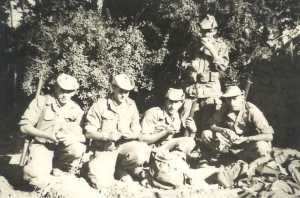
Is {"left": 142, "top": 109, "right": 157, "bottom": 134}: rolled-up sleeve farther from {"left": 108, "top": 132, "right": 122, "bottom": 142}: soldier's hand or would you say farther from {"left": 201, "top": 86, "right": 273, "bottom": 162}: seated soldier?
{"left": 201, "top": 86, "right": 273, "bottom": 162}: seated soldier

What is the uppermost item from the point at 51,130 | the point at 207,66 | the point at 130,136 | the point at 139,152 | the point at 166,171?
the point at 207,66

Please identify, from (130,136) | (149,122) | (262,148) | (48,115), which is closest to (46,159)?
(48,115)

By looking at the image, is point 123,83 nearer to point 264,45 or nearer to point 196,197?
point 196,197

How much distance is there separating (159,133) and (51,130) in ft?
5.04

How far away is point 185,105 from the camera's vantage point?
8.61 metres

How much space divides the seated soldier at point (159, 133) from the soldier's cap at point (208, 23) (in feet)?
4.41

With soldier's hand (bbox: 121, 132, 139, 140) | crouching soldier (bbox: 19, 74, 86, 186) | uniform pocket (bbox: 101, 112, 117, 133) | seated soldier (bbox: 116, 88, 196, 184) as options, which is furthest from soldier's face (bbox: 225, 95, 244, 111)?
crouching soldier (bbox: 19, 74, 86, 186)

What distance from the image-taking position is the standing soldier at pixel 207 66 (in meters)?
8.68

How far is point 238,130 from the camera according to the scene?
8.17 meters

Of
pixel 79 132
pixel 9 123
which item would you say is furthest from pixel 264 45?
pixel 9 123

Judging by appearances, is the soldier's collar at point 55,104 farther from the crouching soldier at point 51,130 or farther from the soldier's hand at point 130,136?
the soldier's hand at point 130,136

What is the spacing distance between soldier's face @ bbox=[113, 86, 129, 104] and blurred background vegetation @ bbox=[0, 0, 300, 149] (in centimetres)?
167

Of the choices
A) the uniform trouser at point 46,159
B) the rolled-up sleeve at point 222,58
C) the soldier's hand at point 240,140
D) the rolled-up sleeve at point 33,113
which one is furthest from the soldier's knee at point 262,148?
the rolled-up sleeve at point 33,113

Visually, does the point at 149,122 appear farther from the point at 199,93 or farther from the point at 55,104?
the point at 55,104
